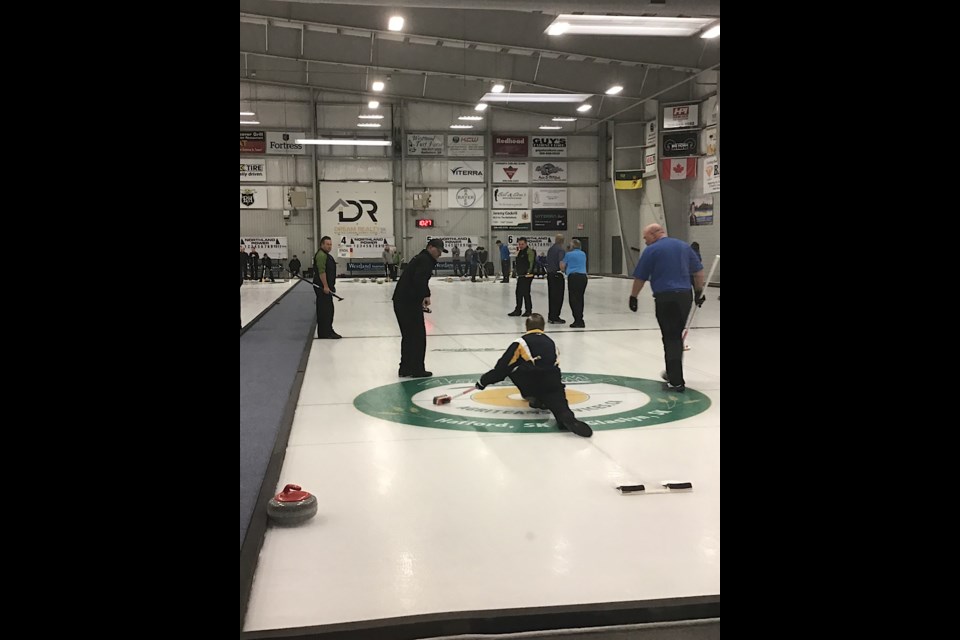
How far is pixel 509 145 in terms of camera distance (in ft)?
118

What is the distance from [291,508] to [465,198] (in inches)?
1268

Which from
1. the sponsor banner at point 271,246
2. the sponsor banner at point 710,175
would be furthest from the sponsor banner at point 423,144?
the sponsor banner at point 710,175

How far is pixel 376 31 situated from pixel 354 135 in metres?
13.9

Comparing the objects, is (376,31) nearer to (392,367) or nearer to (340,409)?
(392,367)

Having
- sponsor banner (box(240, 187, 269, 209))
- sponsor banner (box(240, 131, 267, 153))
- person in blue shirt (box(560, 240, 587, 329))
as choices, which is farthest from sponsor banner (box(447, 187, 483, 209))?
person in blue shirt (box(560, 240, 587, 329))

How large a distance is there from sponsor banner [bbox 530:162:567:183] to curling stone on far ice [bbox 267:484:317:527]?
33.0 meters

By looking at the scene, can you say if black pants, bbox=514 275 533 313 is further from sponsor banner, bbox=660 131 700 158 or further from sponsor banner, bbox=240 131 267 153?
sponsor banner, bbox=240 131 267 153

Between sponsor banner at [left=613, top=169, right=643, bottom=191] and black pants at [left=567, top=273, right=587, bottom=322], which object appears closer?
black pants at [left=567, top=273, right=587, bottom=322]

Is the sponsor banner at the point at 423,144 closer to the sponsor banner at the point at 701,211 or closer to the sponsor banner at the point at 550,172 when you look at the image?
the sponsor banner at the point at 550,172

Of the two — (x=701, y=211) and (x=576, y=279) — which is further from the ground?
(x=701, y=211)

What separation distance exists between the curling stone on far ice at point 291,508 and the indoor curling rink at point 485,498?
63mm

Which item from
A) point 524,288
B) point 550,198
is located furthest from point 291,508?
point 550,198

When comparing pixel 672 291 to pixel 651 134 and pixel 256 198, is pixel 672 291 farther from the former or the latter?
pixel 256 198

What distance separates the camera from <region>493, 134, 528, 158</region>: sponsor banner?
35.8 m
